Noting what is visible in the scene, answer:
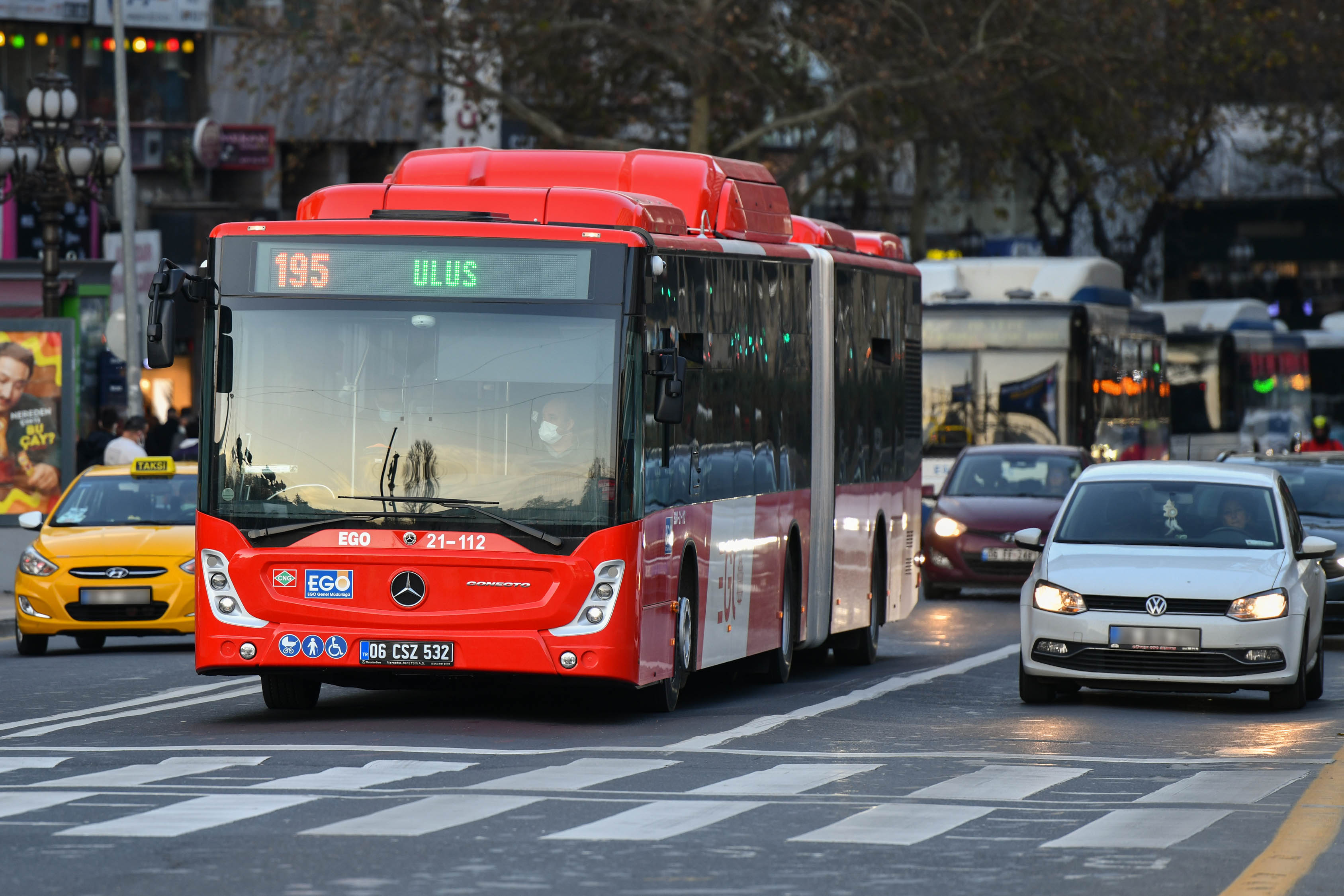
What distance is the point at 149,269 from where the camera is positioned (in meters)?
33.4

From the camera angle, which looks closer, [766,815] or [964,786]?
[766,815]

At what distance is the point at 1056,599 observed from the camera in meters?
15.3

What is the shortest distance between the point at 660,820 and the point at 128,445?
55.2 ft

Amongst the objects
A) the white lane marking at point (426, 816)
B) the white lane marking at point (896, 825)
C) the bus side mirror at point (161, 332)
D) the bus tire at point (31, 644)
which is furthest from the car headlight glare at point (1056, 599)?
the bus tire at point (31, 644)

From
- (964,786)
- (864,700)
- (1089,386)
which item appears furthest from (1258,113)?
(964,786)

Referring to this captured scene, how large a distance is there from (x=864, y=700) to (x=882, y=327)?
190 inches

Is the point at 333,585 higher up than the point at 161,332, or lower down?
lower down

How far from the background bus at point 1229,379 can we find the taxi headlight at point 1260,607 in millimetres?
27204

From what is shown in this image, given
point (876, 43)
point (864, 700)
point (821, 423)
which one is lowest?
point (864, 700)

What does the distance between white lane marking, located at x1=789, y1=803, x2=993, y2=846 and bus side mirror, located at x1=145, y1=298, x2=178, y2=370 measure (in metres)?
4.63

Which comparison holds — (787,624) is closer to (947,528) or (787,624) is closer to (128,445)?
(947,528)

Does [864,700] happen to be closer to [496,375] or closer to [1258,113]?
[496,375]

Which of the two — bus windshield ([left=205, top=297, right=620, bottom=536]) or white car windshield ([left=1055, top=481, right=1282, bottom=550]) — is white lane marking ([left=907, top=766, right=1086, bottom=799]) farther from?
white car windshield ([left=1055, top=481, right=1282, bottom=550])

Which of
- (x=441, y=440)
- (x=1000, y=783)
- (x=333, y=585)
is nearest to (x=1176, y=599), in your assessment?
(x=1000, y=783)
